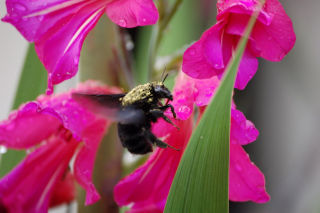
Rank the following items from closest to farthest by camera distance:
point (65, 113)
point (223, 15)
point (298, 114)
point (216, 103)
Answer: point (216, 103)
point (223, 15)
point (65, 113)
point (298, 114)

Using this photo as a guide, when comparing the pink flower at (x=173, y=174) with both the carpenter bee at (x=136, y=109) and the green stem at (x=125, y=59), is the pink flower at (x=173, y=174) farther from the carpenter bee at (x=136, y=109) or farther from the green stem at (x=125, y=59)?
the green stem at (x=125, y=59)

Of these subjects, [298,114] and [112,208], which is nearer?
[112,208]

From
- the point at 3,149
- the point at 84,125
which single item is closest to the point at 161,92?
the point at 84,125

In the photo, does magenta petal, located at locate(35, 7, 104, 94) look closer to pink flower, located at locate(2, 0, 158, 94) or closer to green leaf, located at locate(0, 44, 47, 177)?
pink flower, located at locate(2, 0, 158, 94)

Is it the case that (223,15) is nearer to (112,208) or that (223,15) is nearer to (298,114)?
(112,208)

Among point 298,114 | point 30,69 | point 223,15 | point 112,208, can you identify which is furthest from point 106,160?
point 298,114

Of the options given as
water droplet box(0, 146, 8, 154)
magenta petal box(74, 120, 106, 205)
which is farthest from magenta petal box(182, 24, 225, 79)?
water droplet box(0, 146, 8, 154)

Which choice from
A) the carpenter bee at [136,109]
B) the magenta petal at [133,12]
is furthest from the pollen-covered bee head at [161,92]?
the magenta petal at [133,12]
